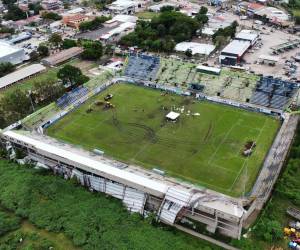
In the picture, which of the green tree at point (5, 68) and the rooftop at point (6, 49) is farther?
the rooftop at point (6, 49)

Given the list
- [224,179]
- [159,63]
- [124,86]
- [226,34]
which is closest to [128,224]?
[224,179]

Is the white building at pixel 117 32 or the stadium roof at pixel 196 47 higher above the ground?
the stadium roof at pixel 196 47

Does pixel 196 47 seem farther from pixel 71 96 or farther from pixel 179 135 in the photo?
pixel 179 135

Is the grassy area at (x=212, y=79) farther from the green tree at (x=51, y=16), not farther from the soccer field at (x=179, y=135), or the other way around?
the green tree at (x=51, y=16)

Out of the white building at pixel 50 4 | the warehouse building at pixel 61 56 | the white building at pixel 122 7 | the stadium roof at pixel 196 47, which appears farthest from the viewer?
the white building at pixel 50 4

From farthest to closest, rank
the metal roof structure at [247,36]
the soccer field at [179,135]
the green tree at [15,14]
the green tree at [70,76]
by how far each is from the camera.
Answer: the green tree at [15,14], the metal roof structure at [247,36], the green tree at [70,76], the soccer field at [179,135]

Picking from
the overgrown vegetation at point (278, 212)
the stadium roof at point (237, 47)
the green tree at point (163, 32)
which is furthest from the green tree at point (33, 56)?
the overgrown vegetation at point (278, 212)

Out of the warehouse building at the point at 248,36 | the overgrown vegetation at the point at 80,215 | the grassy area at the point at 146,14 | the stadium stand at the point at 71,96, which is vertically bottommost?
the grassy area at the point at 146,14

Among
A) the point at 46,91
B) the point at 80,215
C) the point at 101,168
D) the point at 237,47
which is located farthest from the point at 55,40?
the point at 80,215
